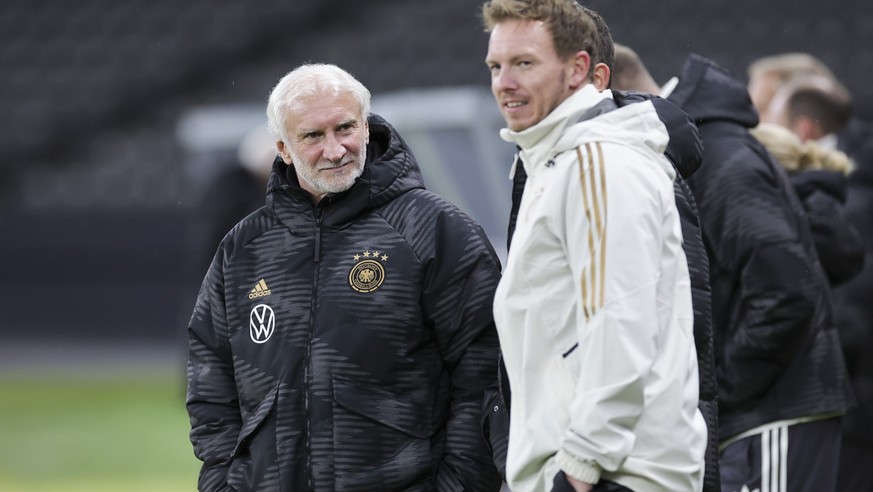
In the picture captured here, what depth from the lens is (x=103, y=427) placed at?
11297mm

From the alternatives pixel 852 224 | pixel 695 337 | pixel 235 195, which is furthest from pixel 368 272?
pixel 235 195

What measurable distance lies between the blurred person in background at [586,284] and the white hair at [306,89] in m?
0.59

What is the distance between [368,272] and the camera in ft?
12.2

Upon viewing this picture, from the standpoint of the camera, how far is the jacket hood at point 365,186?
3.80 meters

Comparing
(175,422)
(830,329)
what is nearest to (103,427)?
(175,422)

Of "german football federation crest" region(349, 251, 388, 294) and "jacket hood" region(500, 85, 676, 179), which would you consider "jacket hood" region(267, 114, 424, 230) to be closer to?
"german football federation crest" region(349, 251, 388, 294)

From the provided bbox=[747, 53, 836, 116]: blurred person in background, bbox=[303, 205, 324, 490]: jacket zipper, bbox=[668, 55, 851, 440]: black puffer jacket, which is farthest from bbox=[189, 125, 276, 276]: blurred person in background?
bbox=[303, 205, 324, 490]: jacket zipper

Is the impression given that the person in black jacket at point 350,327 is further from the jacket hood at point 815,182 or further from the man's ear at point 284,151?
the jacket hood at point 815,182

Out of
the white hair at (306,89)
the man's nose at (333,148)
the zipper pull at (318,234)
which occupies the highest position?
the white hair at (306,89)

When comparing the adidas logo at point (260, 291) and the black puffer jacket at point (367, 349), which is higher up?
the adidas logo at point (260, 291)

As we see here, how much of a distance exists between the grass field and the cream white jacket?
581cm

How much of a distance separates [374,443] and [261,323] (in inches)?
17.0

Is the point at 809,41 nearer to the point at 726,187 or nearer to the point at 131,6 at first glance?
the point at 131,6

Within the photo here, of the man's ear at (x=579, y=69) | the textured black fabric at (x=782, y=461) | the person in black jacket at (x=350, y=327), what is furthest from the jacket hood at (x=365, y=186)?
the textured black fabric at (x=782, y=461)
